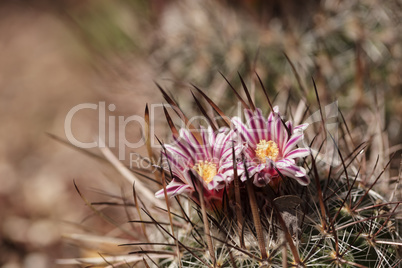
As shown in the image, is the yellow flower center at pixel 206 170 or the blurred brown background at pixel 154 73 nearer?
the yellow flower center at pixel 206 170

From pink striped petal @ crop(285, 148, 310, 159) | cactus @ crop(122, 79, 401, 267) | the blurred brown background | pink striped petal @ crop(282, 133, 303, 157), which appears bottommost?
cactus @ crop(122, 79, 401, 267)

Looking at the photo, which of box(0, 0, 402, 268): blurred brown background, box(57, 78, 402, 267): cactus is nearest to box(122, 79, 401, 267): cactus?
box(57, 78, 402, 267): cactus

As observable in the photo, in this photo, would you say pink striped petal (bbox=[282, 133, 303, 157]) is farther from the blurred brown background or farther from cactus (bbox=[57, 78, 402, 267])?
the blurred brown background

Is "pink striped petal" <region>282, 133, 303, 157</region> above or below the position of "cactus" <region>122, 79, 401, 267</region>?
above

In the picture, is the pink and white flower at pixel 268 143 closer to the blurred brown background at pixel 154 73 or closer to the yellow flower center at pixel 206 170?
the yellow flower center at pixel 206 170

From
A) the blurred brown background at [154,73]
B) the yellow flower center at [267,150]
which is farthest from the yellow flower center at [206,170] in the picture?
the blurred brown background at [154,73]

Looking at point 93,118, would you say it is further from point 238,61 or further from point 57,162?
point 238,61

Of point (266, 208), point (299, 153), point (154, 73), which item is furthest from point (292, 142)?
point (154, 73)

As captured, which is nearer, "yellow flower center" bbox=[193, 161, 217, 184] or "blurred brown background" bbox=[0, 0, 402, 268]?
"yellow flower center" bbox=[193, 161, 217, 184]

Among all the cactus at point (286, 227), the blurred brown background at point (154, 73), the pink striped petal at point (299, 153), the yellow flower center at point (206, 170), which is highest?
the blurred brown background at point (154, 73)
